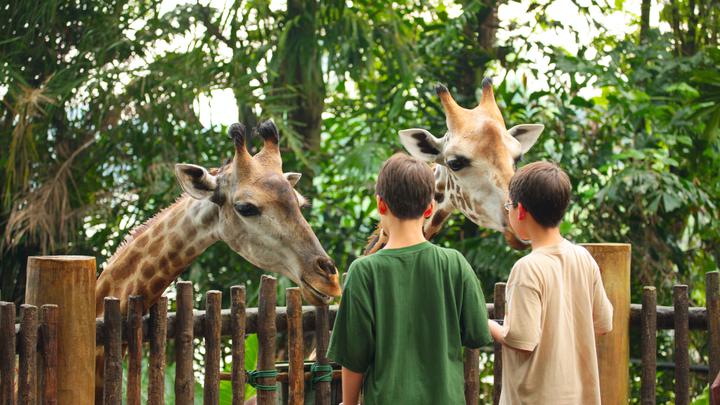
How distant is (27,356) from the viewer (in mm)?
3725

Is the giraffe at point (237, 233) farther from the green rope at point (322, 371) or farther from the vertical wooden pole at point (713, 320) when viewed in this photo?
the vertical wooden pole at point (713, 320)

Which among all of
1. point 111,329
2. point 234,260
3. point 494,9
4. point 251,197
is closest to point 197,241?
point 251,197

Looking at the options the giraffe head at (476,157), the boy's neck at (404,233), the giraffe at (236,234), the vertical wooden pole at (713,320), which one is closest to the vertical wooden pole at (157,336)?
the giraffe at (236,234)

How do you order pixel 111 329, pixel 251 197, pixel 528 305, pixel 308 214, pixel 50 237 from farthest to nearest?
pixel 308 214
pixel 50 237
pixel 251 197
pixel 111 329
pixel 528 305

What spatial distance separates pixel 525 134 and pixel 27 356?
3.08m

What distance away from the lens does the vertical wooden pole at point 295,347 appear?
4379mm

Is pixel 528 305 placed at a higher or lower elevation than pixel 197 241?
lower

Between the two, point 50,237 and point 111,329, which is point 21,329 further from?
point 50,237

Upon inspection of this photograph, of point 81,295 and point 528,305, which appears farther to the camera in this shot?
point 81,295

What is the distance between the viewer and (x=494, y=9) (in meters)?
9.23

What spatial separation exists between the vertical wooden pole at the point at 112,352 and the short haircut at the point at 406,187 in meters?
1.46

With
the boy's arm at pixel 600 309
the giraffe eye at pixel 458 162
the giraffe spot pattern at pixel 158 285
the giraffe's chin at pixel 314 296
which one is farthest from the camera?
the giraffe eye at pixel 458 162

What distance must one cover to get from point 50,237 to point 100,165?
3.53ft

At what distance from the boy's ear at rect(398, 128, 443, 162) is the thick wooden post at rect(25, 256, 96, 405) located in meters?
1.93
